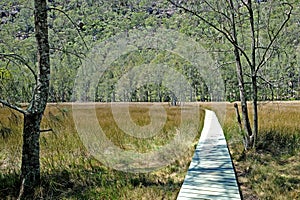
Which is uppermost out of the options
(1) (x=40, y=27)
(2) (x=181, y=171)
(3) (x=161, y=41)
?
(3) (x=161, y=41)

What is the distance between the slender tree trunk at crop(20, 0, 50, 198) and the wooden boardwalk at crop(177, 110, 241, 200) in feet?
6.37

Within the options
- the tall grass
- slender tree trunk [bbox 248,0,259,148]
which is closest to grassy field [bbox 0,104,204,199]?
the tall grass

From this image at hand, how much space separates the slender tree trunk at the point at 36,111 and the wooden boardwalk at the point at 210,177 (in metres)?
1.94

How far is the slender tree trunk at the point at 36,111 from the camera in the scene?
3.67 metres

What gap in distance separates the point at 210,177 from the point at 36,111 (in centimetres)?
266

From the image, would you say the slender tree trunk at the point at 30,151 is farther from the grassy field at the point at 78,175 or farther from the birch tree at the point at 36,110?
the grassy field at the point at 78,175

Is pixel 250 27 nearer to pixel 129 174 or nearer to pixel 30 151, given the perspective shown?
pixel 129 174

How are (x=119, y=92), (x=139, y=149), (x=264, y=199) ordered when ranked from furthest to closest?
(x=119, y=92), (x=139, y=149), (x=264, y=199)

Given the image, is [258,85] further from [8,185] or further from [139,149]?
[8,185]

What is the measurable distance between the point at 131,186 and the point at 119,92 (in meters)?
32.7

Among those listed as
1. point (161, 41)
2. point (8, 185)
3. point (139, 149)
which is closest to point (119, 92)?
point (161, 41)

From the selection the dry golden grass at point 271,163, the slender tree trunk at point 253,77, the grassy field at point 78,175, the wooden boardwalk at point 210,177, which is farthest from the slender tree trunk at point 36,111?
the slender tree trunk at point 253,77

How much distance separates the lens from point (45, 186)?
398 centimetres

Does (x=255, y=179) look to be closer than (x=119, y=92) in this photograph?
Yes
